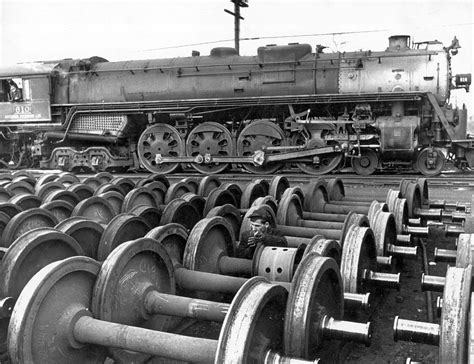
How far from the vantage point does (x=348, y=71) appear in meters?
11.0

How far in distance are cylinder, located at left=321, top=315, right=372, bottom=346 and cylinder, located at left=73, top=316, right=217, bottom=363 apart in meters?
0.65

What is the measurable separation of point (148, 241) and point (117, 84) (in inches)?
426

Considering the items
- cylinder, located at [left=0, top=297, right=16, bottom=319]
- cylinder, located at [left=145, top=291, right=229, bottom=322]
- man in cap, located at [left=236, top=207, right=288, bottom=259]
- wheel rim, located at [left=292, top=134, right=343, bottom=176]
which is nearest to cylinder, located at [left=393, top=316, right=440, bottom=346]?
cylinder, located at [left=145, top=291, right=229, bottom=322]

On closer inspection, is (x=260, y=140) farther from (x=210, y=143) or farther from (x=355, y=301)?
(x=355, y=301)

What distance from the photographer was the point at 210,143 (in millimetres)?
11820

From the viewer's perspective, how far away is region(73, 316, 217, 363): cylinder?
2195 millimetres

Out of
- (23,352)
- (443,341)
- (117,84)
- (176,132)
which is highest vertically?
(117,84)

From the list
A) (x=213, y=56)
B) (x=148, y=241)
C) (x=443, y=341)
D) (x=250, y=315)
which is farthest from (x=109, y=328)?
(x=213, y=56)

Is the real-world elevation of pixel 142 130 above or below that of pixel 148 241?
above

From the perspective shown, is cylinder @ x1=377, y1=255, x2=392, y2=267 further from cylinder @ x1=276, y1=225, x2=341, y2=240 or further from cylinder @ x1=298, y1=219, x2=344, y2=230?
cylinder @ x1=298, y1=219, x2=344, y2=230

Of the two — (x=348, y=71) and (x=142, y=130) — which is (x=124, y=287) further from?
(x=142, y=130)

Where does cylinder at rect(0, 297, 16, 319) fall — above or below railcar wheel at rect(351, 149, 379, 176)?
below

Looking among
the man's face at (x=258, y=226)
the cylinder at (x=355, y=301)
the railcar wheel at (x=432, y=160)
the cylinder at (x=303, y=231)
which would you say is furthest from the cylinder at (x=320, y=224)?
the railcar wheel at (x=432, y=160)

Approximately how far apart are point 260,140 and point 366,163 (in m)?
2.59
